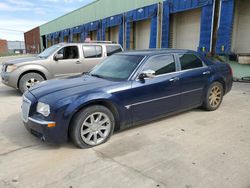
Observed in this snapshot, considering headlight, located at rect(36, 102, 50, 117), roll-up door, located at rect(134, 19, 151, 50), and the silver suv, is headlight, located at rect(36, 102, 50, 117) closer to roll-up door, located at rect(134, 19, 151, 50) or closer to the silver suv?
the silver suv

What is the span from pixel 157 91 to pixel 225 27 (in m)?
7.62

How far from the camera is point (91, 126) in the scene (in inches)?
136

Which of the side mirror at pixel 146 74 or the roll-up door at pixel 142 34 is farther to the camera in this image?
the roll-up door at pixel 142 34

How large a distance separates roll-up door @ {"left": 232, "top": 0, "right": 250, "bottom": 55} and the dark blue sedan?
6220mm

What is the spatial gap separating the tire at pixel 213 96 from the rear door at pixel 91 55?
4.54 m

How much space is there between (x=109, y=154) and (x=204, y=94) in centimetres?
280

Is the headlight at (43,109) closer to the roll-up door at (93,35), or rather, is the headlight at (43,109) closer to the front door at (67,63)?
the front door at (67,63)

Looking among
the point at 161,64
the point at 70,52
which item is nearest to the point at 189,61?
the point at 161,64

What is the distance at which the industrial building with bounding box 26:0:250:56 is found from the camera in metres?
9.97

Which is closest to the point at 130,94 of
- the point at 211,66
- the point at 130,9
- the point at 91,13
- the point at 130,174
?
the point at 130,174

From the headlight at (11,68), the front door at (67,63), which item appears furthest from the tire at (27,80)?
the front door at (67,63)

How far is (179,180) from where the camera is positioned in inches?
102

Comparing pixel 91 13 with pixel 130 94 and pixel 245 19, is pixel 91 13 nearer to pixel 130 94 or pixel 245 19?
pixel 245 19

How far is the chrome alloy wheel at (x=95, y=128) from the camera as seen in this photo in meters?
3.42
